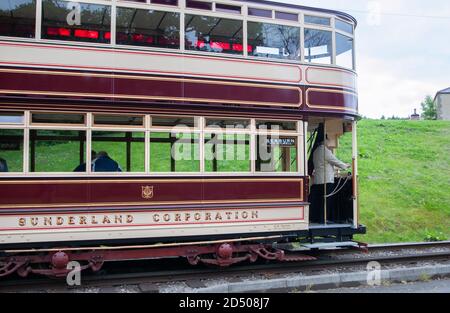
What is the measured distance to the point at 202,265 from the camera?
7.82 meters

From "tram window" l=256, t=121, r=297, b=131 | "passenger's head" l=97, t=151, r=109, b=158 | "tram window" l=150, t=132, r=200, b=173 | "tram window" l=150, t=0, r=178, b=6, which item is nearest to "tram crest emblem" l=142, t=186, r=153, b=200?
"tram window" l=150, t=132, r=200, b=173

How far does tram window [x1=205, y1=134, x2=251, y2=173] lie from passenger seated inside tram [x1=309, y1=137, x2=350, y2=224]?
62.9 inches

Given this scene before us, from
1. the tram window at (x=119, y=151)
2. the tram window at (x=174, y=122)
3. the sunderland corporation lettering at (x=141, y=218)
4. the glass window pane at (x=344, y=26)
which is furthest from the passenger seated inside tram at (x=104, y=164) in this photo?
the glass window pane at (x=344, y=26)

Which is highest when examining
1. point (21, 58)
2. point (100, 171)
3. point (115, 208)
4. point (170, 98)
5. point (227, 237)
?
point (21, 58)

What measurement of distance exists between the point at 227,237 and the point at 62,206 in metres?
2.48

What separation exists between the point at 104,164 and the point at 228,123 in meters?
2.01

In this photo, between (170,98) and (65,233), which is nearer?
(65,233)

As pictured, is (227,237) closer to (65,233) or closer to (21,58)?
(65,233)

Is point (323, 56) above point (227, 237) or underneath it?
above

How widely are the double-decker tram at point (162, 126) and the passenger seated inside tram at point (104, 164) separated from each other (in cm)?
2

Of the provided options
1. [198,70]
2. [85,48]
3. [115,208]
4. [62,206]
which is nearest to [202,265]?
[115,208]

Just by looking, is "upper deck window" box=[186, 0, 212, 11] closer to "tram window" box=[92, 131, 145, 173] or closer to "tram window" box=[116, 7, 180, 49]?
"tram window" box=[116, 7, 180, 49]
